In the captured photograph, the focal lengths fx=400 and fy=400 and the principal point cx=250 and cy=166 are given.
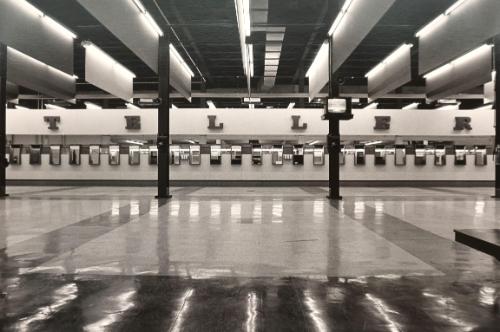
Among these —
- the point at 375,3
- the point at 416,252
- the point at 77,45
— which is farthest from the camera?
the point at 77,45

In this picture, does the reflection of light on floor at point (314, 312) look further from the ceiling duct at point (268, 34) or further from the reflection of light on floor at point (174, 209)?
the ceiling duct at point (268, 34)

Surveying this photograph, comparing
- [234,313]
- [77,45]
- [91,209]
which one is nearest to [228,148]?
[77,45]

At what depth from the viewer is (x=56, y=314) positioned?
2.98 meters

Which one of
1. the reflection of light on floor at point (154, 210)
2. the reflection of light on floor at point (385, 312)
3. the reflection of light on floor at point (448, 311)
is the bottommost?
the reflection of light on floor at point (154, 210)

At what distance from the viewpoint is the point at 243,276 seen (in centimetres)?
400

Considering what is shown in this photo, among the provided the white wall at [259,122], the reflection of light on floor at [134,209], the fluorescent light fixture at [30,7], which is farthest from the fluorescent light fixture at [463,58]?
the fluorescent light fixture at [30,7]

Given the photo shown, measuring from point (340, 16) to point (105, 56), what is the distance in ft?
29.9

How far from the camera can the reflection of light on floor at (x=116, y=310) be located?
275 cm

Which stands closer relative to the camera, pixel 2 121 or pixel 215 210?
pixel 215 210

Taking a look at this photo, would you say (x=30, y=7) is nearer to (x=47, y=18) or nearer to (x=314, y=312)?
(x=47, y=18)

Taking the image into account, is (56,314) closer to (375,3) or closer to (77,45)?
(375,3)

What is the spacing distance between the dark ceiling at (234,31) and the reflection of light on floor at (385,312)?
328 inches

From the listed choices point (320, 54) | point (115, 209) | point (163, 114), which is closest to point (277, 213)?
point (115, 209)

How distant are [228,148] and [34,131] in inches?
365
